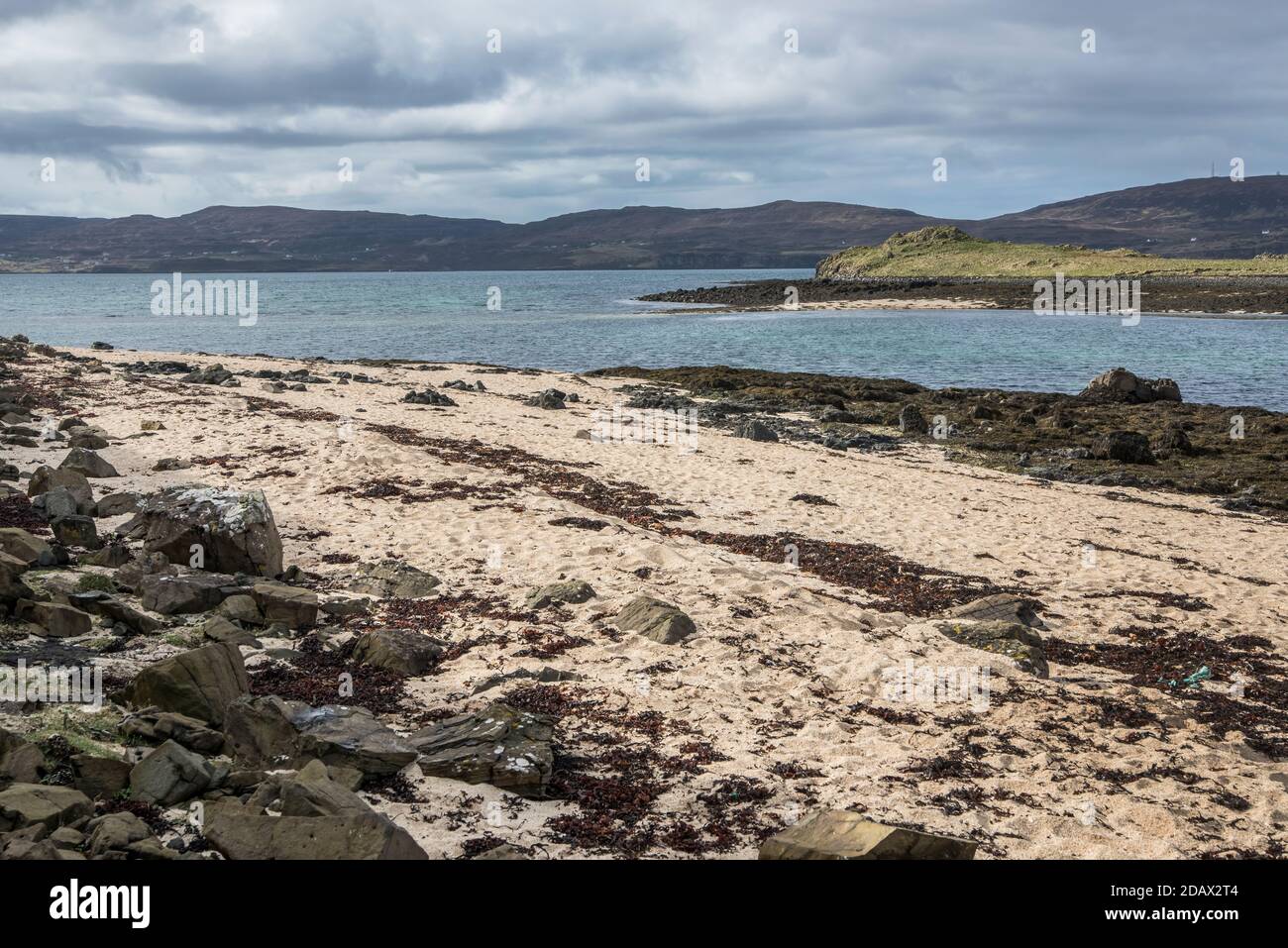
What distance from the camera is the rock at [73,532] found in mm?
13102

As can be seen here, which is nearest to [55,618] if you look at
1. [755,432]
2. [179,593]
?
[179,593]

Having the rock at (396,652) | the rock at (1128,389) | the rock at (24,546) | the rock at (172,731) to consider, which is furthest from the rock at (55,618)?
the rock at (1128,389)

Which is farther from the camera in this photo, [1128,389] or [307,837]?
[1128,389]

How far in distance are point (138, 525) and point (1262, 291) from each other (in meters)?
115

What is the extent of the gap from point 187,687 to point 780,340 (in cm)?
6474

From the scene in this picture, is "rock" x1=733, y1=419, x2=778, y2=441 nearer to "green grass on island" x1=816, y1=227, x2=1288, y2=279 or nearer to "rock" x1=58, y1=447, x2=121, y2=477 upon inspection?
"rock" x1=58, y1=447, x2=121, y2=477

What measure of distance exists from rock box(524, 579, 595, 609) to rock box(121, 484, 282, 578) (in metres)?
3.48

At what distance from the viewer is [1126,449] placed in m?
27.1

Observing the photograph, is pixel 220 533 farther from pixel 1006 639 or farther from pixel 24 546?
pixel 1006 639

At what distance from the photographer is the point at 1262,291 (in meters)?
101

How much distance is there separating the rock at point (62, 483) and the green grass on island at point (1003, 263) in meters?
131

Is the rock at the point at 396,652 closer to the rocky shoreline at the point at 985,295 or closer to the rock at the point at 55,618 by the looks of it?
the rock at the point at 55,618

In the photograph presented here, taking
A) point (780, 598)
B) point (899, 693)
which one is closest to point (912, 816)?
point (899, 693)

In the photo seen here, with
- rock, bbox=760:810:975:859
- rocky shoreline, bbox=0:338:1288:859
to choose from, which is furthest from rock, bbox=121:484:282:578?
rock, bbox=760:810:975:859
